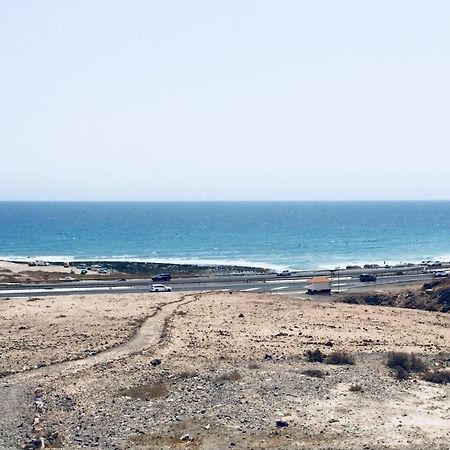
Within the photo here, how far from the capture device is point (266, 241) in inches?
7520

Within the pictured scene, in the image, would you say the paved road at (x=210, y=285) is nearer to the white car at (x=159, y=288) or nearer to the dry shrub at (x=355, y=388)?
the white car at (x=159, y=288)

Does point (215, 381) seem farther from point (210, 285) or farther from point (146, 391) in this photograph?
point (210, 285)

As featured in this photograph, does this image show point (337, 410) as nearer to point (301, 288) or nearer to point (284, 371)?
point (284, 371)

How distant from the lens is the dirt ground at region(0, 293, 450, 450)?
96.0 feet

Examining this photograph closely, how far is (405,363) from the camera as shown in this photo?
4016cm

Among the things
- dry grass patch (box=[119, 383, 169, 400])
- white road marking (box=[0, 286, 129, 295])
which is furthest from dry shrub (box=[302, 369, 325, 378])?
white road marking (box=[0, 286, 129, 295])

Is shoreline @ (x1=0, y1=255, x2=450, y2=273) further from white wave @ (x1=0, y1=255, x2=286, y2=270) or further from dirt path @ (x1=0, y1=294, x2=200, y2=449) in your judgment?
dirt path @ (x1=0, y1=294, x2=200, y2=449)

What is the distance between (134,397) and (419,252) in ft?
443

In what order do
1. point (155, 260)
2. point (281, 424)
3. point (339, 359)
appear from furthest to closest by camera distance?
1. point (155, 260)
2. point (339, 359)
3. point (281, 424)

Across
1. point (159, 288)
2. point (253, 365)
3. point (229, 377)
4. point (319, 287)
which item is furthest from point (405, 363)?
point (159, 288)

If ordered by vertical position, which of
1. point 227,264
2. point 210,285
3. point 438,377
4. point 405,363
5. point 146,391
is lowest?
point 227,264

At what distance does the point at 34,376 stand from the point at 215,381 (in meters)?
9.87

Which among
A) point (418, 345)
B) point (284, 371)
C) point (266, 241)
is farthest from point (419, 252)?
point (284, 371)


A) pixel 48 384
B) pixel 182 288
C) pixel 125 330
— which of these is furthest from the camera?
pixel 182 288
